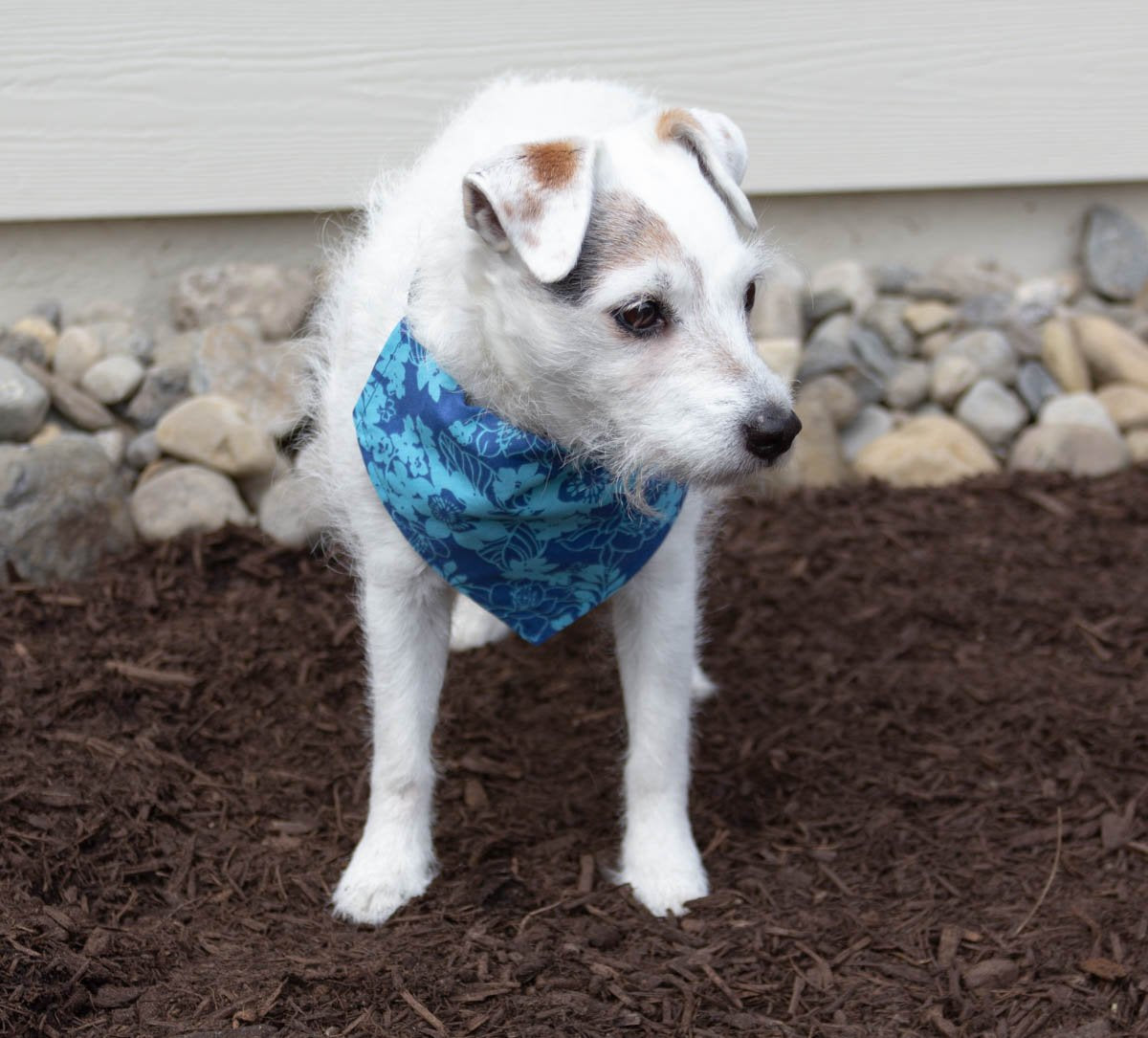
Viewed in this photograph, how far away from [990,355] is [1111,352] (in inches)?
20.4

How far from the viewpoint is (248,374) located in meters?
5.04

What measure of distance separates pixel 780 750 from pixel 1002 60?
3439 millimetres

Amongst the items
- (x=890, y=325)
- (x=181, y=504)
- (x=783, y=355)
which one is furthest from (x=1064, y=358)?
(x=181, y=504)

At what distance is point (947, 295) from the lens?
19.6 ft

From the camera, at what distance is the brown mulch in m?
2.70

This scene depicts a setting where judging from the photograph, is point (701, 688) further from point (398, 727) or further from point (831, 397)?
point (831, 397)

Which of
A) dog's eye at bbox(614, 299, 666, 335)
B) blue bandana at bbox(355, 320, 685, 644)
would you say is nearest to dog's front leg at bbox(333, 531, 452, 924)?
blue bandana at bbox(355, 320, 685, 644)

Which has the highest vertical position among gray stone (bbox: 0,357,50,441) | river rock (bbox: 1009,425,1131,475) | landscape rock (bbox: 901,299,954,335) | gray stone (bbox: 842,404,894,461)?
gray stone (bbox: 0,357,50,441)

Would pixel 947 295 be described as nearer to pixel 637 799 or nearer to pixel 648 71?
pixel 648 71

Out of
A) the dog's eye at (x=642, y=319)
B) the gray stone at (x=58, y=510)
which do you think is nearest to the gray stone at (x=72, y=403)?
the gray stone at (x=58, y=510)

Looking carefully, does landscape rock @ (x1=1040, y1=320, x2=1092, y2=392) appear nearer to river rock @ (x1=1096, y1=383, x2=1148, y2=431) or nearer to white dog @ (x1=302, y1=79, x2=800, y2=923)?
river rock @ (x1=1096, y1=383, x2=1148, y2=431)

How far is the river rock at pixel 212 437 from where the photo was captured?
4785mm

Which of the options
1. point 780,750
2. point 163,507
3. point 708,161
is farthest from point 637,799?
point 163,507

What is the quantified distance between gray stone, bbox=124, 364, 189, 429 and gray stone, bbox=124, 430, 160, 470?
13 cm
